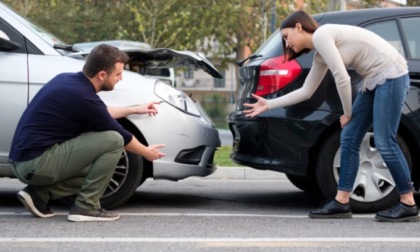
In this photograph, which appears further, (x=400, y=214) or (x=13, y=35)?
(x=13, y=35)

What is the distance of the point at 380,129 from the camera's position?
18.9ft

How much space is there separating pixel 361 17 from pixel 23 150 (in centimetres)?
263

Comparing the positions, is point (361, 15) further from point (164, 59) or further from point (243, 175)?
point (243, 175)

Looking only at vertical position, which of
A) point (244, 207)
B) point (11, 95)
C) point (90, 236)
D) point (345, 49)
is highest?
point (345, 49)

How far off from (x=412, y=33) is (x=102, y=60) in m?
2.34

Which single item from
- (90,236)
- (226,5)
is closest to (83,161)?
(90,236)

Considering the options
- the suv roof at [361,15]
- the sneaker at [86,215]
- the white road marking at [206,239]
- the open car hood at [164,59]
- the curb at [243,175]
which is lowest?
the curb at [243,175]

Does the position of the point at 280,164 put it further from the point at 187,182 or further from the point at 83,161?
the point at 187,182

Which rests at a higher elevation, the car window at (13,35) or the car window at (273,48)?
the car window at (13,35)

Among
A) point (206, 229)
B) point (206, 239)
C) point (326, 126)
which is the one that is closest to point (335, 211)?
point (326, 126)

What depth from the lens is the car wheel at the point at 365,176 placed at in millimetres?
6227

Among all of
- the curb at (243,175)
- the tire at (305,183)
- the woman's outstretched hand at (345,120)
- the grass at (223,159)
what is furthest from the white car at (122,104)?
the grass at (223,159)

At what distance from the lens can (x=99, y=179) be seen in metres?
5.73

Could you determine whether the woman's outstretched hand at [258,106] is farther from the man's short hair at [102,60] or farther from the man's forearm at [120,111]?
the man's short hair at [102,60]
